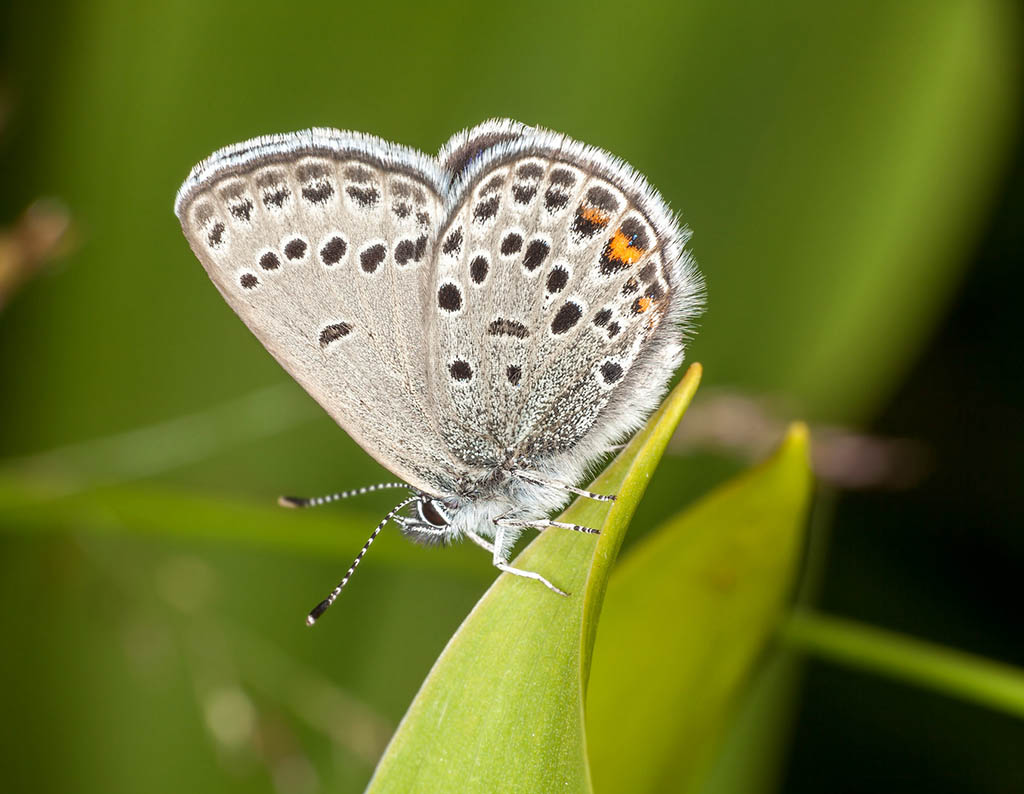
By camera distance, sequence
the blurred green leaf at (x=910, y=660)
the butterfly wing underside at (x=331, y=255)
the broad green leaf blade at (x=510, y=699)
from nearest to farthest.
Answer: the broad green leaf blade at (x=510, y=699) < the blurred green leaf at (x=910, y=660) < the butterfly wing underside at (x=331, y=255)

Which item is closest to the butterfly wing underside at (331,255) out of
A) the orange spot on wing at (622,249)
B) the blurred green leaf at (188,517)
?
the blurred green leaf at (188,517)

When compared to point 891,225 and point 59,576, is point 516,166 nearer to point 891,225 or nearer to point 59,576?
point 891,225

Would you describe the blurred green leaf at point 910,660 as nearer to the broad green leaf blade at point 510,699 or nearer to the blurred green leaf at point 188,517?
the blurred green leaf at point 188,517

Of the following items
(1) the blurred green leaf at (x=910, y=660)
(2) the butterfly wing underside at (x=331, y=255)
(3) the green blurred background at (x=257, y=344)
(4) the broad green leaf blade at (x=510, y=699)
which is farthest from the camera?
(3) the green blurred background at (x=257, y=344)

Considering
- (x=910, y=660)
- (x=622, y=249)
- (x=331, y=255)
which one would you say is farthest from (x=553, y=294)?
(x=910, y=660)

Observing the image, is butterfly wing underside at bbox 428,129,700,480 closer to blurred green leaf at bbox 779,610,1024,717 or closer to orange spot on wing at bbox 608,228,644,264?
orange spot on wing at bbox 608,228,644,264

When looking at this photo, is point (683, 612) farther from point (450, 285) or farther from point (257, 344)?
point (257, 344)
